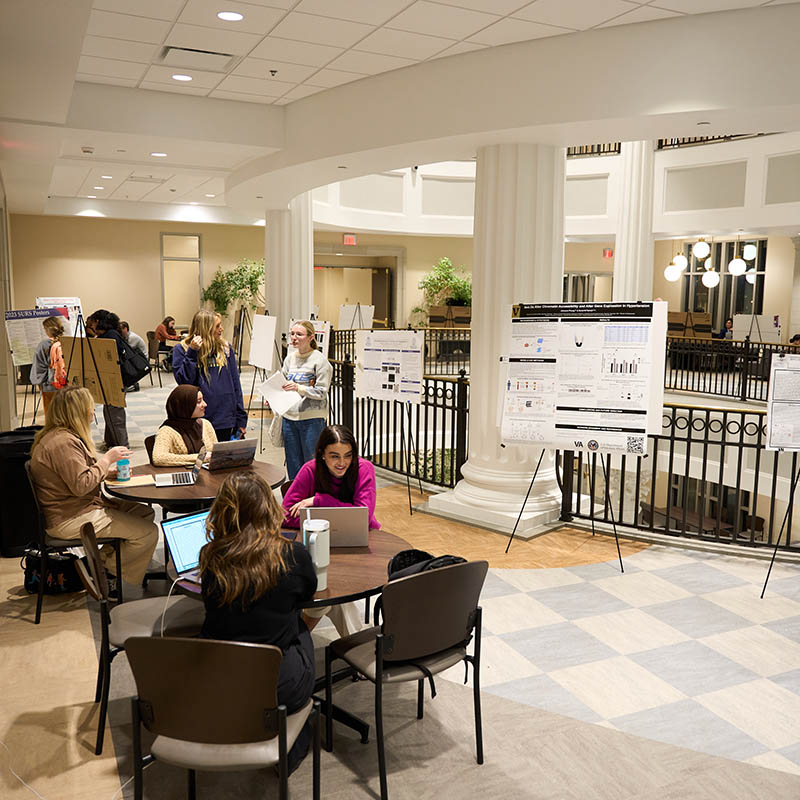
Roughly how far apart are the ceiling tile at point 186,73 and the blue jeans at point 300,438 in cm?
315

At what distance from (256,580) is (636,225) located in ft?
41.9

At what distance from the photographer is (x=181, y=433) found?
5.13 metres

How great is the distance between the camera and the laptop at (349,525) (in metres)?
3.45

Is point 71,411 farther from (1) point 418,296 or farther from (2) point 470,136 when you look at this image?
(1) point 418,296

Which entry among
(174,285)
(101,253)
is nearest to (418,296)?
(174,285)

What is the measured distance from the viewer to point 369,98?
6938 millimetres

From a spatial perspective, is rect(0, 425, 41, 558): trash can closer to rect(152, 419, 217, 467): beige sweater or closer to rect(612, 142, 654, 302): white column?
rect(152, 419, 217, 467): beige sweater

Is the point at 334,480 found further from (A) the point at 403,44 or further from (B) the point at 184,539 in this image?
(A) the point at 403,44

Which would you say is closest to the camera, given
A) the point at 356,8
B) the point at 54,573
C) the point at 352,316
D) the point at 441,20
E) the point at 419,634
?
the point at 419,634

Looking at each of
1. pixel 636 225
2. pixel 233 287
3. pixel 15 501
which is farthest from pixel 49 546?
pixel 233 287

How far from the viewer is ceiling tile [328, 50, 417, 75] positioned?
20.6ft

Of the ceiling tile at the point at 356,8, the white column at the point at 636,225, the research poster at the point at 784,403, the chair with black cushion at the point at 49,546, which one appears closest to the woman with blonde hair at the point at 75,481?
the chair with black cushion at the point at 49,546

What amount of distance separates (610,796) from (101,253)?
17.0m

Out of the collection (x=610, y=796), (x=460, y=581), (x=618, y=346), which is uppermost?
(x=618, y=346)
